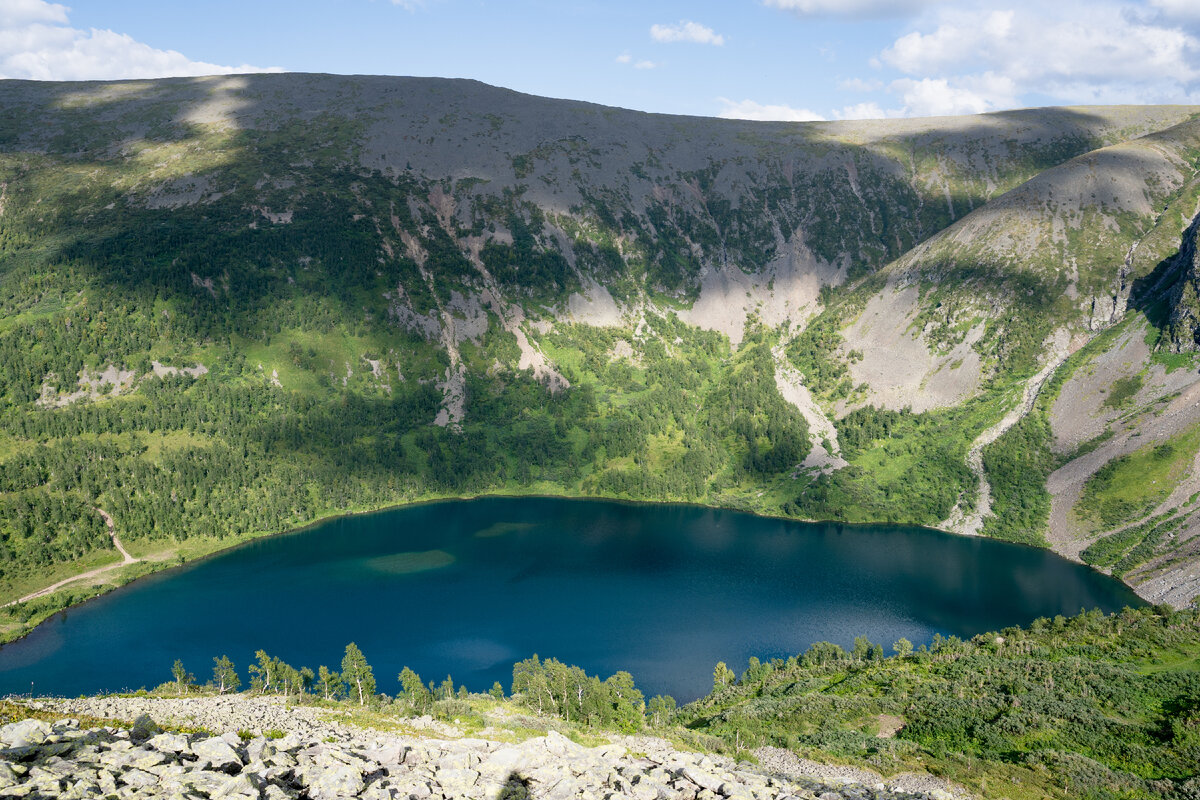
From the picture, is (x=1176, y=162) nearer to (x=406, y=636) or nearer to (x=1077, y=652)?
(x=1077, y=652)

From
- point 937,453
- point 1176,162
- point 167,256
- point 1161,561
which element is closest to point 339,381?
point 167,256

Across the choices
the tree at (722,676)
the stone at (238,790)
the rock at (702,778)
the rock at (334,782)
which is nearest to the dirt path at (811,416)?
the tree at (722,676)

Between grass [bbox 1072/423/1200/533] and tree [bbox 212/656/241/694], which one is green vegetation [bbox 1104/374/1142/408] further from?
tree [bbox 212/656/241/694]

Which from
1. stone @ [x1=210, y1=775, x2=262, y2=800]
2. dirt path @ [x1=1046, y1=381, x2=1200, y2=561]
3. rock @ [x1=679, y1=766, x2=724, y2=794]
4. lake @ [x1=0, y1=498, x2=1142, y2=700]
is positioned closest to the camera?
stone @ [x1=210, y1=775, x2=262, y2=800]

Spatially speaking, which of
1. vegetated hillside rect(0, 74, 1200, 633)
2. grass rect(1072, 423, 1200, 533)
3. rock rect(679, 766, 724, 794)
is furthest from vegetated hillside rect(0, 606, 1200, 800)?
vegetated hillside rect(0, 74, 1200, 633)

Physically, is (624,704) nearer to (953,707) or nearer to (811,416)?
(953,707)

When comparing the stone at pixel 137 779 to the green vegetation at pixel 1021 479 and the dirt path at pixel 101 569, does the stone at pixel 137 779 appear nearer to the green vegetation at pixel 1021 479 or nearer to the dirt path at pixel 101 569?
the dirt path at pixel 101 569
